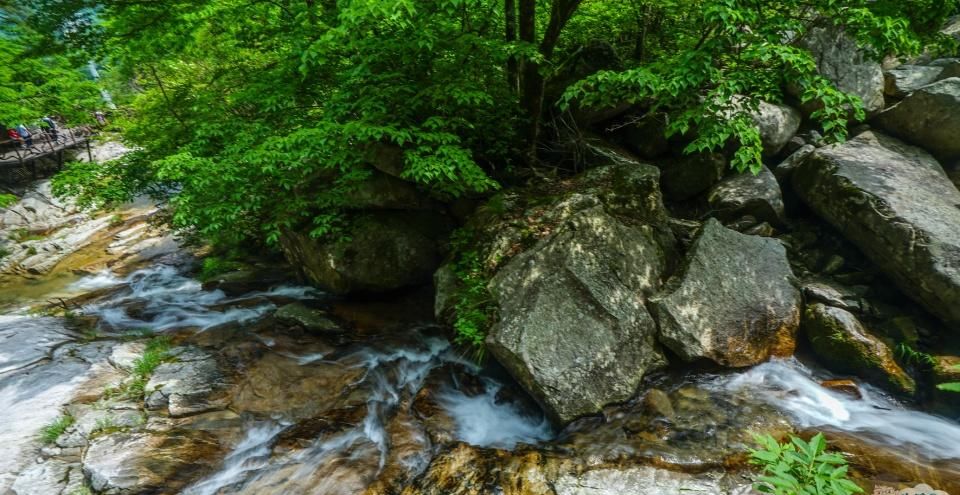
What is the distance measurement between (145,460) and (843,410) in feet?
27.3

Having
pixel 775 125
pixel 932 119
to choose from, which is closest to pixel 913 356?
pixel 775 125

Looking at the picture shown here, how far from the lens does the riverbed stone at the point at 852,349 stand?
19.1 ft

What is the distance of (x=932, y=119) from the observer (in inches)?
298

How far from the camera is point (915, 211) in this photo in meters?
6.49

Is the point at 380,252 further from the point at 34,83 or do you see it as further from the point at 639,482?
the point at 34,83

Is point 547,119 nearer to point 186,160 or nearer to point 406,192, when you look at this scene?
point 406,192

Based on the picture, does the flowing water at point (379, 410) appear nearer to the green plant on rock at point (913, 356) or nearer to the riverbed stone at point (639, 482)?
the riverbed stone at point (639, 482)

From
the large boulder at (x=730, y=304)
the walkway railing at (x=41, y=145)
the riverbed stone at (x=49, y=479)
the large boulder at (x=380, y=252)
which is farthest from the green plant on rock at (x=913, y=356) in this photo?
the walkway railing at (x=41, y=145)

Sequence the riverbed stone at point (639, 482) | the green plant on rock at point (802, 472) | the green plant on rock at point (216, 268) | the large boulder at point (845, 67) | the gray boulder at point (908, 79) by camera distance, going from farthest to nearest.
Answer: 1. the green plant on rock at point (216, 268)
2. the gray boulder at point (908, 79)
3. the large boulder at point (845, 67)
4. the riverbed stone at point (639, 482)
5. the green plant on rock at point (802, 472)

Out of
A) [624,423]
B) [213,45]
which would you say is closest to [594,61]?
[624,423]

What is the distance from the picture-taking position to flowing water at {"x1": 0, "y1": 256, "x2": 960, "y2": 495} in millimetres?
4977

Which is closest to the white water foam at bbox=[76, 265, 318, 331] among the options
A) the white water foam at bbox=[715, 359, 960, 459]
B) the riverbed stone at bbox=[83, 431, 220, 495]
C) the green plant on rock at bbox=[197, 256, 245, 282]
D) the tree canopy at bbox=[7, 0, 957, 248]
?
the green plant on rock at bbox=[197, 256, 245, 282]

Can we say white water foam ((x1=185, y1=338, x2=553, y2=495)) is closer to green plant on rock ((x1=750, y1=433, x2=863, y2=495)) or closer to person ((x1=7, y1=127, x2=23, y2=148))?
green plant on rock ((x1=750, y1=433, x2=863, y2=495))

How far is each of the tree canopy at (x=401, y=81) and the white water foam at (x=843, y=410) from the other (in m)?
2.91
